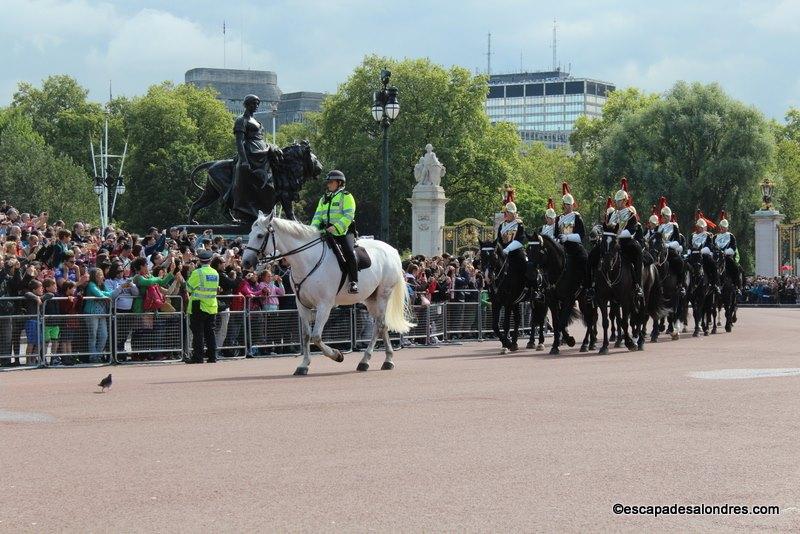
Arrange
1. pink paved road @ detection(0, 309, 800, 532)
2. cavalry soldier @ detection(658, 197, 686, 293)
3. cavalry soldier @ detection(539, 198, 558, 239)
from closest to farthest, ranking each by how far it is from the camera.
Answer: pink paved road @ detection(0, 309, 800, 532) < cavalry soldier @ detection(539, 198, 558, 239) < cavalry soldier @ detection(658, 197, 686, 293)

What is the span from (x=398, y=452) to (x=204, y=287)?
10930 millimetres

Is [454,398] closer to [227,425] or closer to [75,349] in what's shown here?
[227,425]

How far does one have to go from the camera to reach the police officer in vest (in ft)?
67.9

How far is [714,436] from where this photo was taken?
10914mm

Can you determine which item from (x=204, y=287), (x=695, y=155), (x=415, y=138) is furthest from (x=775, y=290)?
(x=204, y=287)

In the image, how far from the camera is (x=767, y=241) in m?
59.5

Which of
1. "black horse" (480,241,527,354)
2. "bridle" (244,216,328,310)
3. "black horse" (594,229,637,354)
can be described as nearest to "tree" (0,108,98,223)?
"black horse" (480,241,527,354)

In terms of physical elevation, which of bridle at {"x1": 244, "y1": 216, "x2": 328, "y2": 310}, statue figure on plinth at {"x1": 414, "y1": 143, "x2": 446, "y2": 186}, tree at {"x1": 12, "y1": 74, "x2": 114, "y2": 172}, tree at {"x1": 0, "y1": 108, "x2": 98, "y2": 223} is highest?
tree at {"x1": 12, "y1": 74, "x2": 114, "y2": 172}

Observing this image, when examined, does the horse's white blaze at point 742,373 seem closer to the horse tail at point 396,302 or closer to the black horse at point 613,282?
the black horse at point 613,282

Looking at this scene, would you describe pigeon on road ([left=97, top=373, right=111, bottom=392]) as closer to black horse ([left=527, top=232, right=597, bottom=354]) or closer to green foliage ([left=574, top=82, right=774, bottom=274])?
black horse ([left=527, top=232, right=597, bottom=354])

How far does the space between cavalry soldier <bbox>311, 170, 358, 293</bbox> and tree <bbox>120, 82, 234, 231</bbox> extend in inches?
2542

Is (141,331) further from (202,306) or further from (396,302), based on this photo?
(396,302)

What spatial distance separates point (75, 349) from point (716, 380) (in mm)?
9875

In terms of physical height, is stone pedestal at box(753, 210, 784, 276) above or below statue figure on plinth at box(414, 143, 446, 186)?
below
